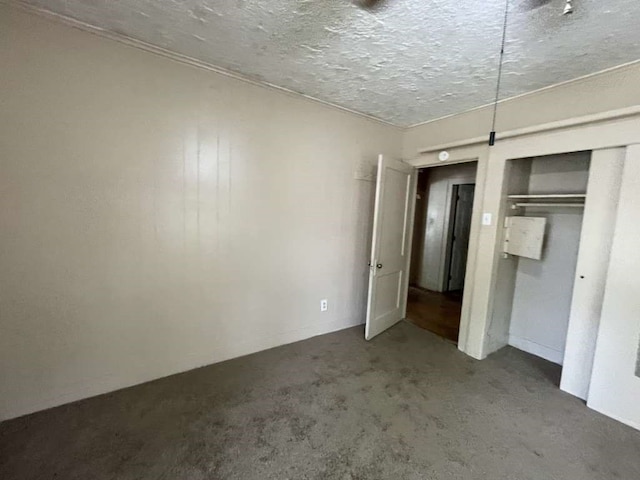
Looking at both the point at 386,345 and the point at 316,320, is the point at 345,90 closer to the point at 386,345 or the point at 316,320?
the point at 316,320

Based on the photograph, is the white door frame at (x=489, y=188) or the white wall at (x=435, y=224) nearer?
the white door frame at (x=489, y=188)

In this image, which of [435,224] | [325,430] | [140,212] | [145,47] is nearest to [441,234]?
[435,224]

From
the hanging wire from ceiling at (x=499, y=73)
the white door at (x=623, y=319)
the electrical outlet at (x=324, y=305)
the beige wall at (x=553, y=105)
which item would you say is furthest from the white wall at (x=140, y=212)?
the white door at (x=623, y=319)

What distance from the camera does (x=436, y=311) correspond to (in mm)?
4137

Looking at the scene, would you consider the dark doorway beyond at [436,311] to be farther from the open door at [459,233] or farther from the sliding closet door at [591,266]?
the sliding closet door at [591,266]

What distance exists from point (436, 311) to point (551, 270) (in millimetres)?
1656

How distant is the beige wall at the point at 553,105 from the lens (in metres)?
1.96

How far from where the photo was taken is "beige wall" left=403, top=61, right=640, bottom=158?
6.42ft

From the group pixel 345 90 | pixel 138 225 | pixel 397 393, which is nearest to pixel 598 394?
pixel 397 393

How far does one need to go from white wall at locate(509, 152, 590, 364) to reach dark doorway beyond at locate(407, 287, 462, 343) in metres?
0.73

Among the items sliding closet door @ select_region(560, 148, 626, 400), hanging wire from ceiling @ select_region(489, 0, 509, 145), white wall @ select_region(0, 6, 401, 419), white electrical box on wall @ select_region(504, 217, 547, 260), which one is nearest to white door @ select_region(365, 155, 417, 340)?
white wall @ select_region(0, 6, 401, 419)

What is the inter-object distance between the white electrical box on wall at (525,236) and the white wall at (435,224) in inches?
91.4

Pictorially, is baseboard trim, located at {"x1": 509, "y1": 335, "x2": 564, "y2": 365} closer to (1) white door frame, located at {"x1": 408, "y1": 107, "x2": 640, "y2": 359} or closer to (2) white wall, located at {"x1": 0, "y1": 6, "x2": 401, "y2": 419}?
(1) white door frame, located at {"x1": 408, "y1": 107, "x2": 640, "y2": 359}

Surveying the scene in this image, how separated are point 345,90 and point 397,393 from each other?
257 centimetres
